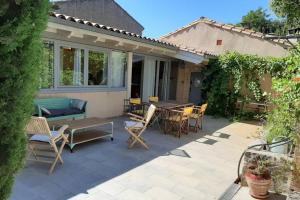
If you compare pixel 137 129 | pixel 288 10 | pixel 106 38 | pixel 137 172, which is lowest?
pixel 137 172

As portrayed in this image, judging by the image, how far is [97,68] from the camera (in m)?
9.67

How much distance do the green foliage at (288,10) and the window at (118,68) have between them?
228 inches

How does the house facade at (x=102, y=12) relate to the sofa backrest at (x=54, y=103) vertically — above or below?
above

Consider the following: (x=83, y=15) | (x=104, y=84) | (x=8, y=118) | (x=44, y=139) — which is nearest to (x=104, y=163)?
(x=44, y=139)

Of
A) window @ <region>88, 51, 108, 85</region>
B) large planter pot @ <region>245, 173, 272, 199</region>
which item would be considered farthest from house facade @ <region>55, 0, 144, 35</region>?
large planter pot @ <region>245, 173, 272, 199</region>

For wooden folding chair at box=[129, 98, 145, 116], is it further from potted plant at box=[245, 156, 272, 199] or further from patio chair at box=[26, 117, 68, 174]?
potted plant at box=[245, 156, 272, 199]

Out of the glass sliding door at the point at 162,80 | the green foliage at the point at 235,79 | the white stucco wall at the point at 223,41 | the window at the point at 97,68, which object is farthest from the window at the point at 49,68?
the white stucco wall at the point at 223,41

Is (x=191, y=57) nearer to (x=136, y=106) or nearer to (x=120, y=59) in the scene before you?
(x=120, y=59)

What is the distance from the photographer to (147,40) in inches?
382

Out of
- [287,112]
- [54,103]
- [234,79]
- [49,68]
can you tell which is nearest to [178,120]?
[287,112]

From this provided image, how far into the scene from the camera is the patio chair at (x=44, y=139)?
4.71 m

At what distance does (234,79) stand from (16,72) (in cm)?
1186

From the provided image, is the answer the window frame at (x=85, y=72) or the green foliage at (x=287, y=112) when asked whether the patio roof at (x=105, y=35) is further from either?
the green foliage at (x=287, y=112)

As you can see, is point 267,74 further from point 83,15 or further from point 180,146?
point 83,15
